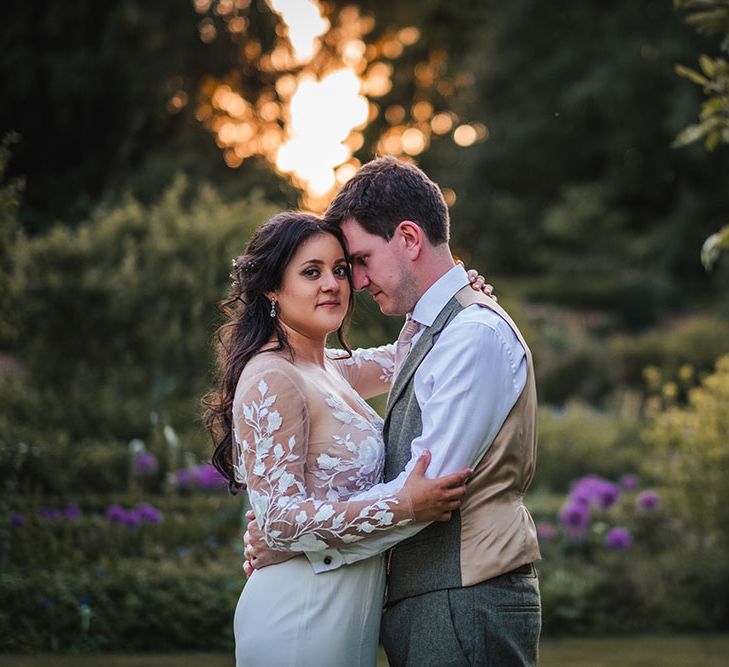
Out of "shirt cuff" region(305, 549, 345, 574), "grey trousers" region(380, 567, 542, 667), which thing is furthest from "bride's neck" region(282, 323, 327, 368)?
"grey trousers" region(380, 567, 542, 667)

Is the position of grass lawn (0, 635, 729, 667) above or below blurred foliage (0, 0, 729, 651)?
below

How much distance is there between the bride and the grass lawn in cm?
316

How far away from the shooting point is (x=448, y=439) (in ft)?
9.12

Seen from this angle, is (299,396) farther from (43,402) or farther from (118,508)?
(43,402)

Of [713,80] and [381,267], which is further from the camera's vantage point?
[713,80]

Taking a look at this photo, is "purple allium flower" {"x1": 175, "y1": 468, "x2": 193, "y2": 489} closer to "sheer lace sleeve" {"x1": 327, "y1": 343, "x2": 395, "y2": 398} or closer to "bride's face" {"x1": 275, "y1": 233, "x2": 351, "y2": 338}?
"sheer lace sleeve" {"x1": 327, "y1": 343, "x2": 395, "y2": 398}

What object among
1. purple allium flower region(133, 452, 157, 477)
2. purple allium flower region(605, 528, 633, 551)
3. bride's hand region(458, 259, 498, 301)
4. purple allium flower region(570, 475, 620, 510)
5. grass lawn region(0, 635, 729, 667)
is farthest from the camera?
purple allium flower region(133, 452, 157, 477)

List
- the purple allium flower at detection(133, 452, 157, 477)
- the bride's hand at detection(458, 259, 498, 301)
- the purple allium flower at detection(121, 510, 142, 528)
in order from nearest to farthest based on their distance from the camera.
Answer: the bride's hand at detection(458, 259, 498, 301)
the purple allium flower at detection(121, 510, 142, 528)
the purple allium flower at detection(133, 452, 157, 477)

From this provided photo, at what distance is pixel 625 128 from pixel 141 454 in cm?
2162

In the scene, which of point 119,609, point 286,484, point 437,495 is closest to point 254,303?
point 286,484

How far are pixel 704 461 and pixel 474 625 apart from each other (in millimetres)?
5638

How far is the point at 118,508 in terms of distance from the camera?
24.6ft

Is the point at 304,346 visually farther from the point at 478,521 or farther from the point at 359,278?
the point at 478,521

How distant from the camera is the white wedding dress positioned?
285 centimetres
